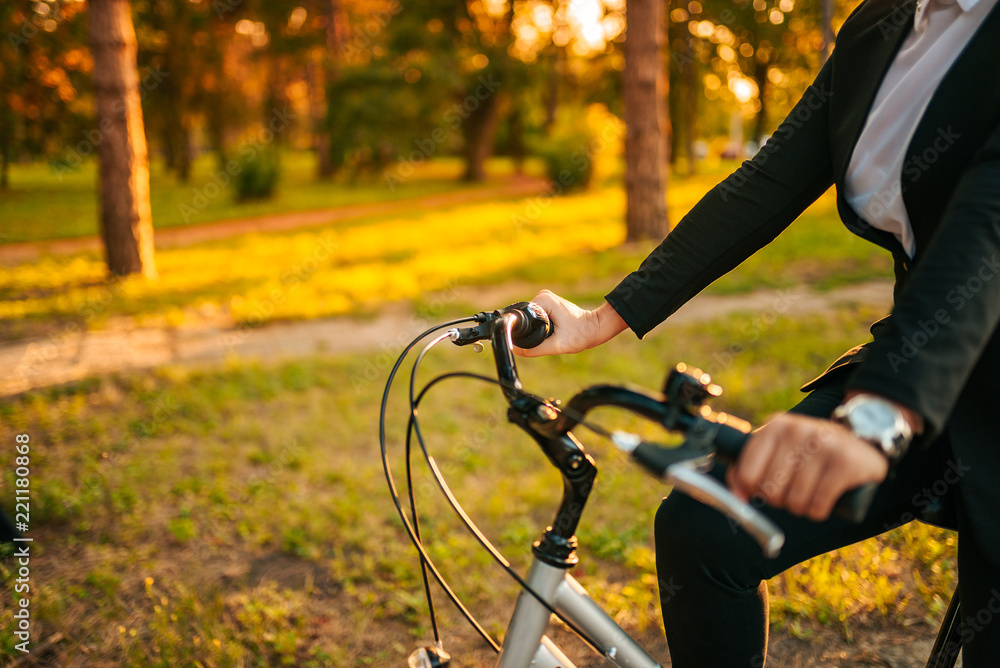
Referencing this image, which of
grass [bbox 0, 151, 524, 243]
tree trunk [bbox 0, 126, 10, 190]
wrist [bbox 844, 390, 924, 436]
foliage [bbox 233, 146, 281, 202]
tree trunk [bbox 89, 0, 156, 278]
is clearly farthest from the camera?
tree trunk [bbox 0, 126, 10, 190]

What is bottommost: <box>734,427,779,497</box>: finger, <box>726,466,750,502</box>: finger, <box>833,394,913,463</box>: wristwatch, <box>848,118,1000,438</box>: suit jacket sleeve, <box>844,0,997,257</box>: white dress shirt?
<box>726,466,750,502</box>: finger

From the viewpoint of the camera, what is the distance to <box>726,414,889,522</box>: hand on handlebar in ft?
2.90

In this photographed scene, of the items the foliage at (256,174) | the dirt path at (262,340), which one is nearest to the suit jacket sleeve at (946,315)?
the dirt path at (262,340)

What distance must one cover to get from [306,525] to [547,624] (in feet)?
8.15

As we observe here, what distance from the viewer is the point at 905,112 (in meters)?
1.29

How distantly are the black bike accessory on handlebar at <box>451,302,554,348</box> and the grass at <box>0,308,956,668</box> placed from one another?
1.68m

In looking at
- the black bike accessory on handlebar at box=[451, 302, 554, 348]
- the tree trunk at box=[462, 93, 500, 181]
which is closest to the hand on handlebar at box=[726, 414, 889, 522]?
the black bike accessory on handlebar at box=[451, 302, 554, 348]

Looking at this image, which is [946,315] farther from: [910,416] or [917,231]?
[917,231]

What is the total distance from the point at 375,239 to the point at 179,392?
24.2 feet

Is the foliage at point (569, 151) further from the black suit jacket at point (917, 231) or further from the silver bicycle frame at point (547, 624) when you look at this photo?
the silver bicycle frame at point (547, 624)

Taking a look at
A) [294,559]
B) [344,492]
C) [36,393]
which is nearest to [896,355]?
[294,559]

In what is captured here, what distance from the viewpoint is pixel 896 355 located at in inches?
36.7

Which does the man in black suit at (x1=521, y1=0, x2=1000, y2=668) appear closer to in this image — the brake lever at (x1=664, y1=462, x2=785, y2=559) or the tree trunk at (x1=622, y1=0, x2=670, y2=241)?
the brake lever at (x1=664, y1=462, x2=785, y2=559)

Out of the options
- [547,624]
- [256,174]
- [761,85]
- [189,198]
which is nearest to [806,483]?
[547,624]
